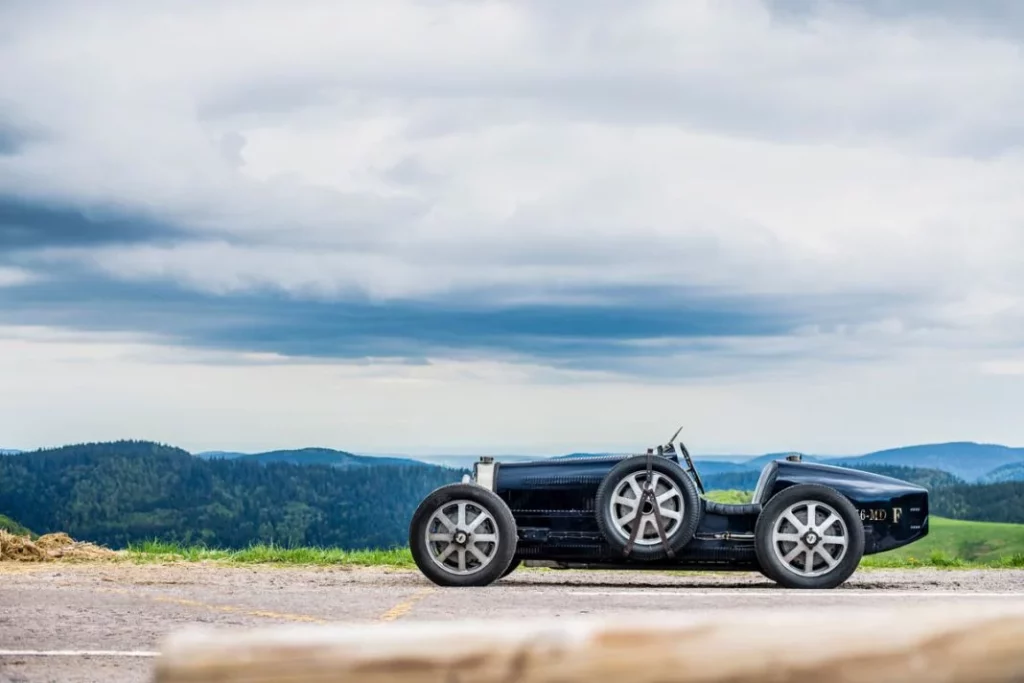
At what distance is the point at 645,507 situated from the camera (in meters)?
11.8

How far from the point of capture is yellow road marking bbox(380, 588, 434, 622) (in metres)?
9.51

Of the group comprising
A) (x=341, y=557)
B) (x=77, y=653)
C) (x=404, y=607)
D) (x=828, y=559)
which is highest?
(x=828, y=559)

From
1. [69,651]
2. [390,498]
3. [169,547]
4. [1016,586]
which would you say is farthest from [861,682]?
[390,498]

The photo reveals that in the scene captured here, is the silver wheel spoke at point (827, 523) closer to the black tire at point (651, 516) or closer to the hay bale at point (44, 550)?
the black tire at point (651, 516)

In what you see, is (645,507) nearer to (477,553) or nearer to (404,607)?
(477,553)

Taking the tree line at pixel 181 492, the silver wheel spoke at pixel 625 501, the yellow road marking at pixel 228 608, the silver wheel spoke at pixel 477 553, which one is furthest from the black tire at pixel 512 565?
the tree line at pixel 181 492

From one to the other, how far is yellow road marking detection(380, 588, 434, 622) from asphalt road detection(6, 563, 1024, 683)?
11mm

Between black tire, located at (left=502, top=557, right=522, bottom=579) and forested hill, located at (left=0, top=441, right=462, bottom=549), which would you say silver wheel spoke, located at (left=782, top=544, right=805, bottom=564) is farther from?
forested hill, located at (left=0, top=441, right=462, bottom=549)

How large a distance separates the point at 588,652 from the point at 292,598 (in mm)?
9254

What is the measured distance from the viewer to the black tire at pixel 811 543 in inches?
464

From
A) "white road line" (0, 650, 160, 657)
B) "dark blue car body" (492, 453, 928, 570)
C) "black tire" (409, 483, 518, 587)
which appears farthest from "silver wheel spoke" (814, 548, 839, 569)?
"white road line" (0, 650, 160, 657)

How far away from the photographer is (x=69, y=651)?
8.12m

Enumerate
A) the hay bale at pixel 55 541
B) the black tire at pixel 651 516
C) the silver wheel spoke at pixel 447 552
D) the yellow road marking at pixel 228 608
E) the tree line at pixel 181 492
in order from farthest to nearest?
the tree line at pixel 181 492 → the hay bale at pixel 55 541 → the silver wheel spoke at pixel 447 552 → the black tire at pixel 651 516 → the yellow road marking at pixel 228 608

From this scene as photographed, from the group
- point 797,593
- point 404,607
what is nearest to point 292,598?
point 404,607
